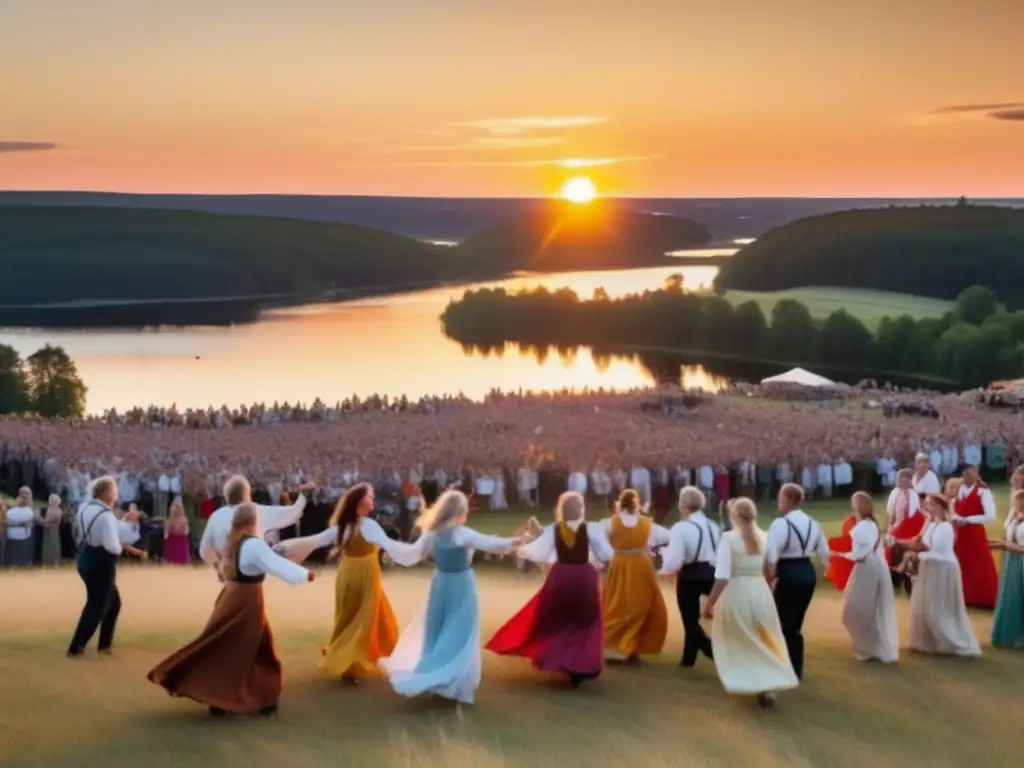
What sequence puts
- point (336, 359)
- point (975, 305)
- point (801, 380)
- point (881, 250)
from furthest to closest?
point (881, 250)
point (336, 359)
point (975, 305)
point (801, 380)

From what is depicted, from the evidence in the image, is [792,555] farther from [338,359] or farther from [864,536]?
[338,359]

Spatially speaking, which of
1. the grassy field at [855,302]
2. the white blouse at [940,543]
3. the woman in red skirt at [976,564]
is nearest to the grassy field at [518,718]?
the white blouse at [940,543]

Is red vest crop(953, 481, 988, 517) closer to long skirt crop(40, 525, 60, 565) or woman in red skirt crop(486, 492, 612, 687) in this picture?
woman in red skirt crop(486, 492, 612, 687)

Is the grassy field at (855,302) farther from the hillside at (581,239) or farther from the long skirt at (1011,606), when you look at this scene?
the long skirt at (1011,606)

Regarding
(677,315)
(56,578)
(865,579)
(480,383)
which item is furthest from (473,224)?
(865,579)

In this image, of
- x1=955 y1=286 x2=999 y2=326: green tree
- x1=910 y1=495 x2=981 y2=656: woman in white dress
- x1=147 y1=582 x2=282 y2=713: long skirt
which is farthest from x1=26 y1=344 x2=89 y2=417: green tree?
x1=147 y1=582 x2=282 y2=713: long skirt

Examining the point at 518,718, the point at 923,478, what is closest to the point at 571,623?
the point at 518,718

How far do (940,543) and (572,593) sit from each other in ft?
10.3

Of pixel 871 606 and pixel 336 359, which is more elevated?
pixel 871 606

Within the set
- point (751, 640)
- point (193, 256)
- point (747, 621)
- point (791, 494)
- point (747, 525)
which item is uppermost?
point (193, 256)

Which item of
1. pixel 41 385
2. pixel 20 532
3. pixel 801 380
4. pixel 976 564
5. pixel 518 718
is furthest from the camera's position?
pixel 41 385

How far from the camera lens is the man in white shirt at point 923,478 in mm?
13973

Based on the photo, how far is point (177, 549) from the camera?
17000 mm

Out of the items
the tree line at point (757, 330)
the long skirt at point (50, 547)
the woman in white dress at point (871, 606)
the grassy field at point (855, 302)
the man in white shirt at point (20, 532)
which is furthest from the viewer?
the grassy field at point (855, 302)
